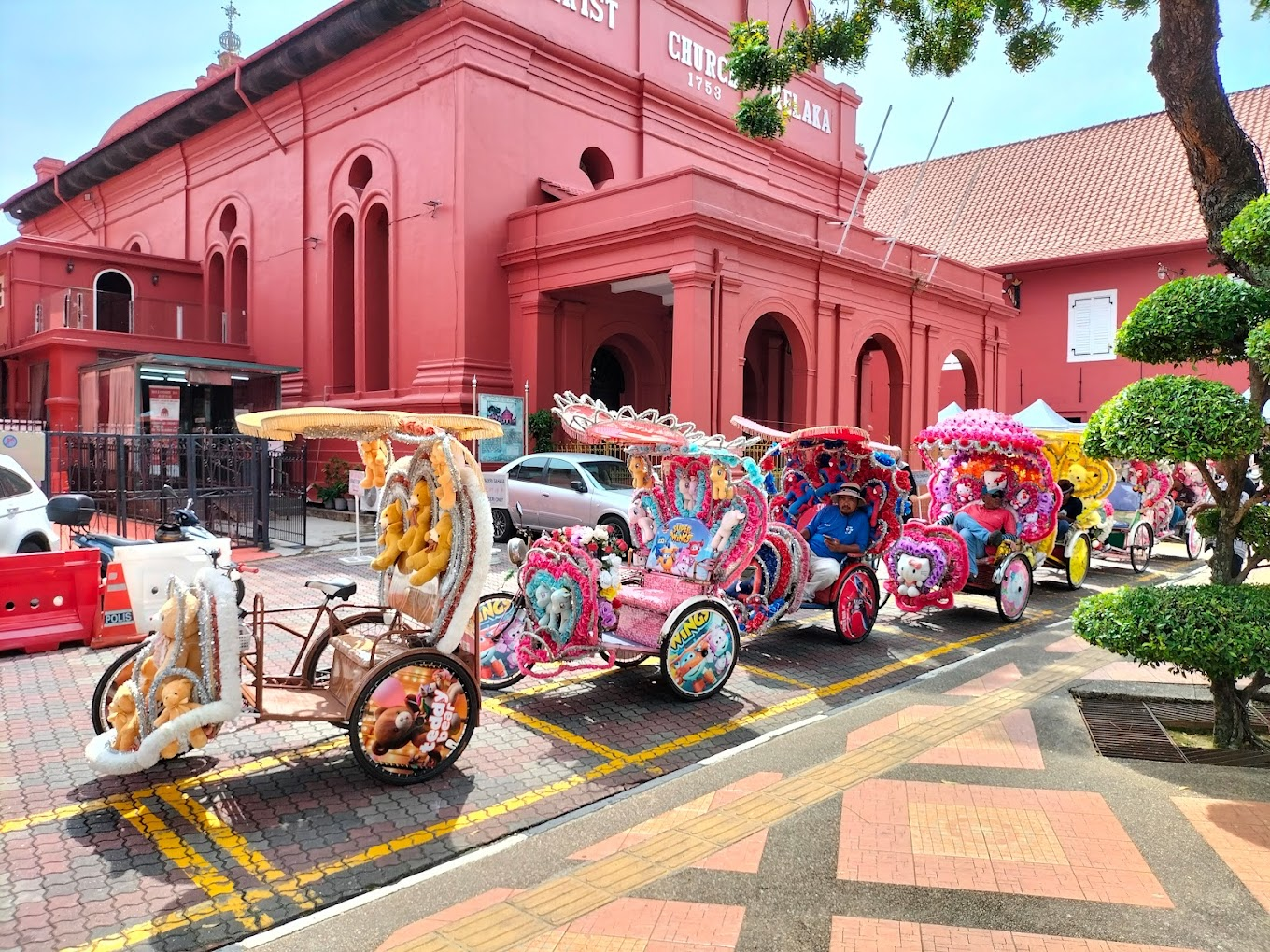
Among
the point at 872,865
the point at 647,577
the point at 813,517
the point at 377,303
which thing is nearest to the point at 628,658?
the point at 647,577

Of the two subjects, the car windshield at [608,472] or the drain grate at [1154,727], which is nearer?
the drain grate at [1154,727]

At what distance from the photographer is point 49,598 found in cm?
792

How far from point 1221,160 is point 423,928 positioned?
7.03 metres

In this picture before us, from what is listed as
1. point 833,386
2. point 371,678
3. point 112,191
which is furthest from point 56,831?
point 112,191

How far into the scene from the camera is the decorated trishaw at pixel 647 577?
20.9 ft

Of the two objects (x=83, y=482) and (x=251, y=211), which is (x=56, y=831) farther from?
(x=251, y=211)

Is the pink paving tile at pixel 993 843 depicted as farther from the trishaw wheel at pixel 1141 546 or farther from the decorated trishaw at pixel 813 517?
the trishaw wheel at pixel 1141 546

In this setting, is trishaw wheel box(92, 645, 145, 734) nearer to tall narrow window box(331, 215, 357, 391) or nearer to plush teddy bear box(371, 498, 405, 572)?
plush teddy bear box(371, 498, 405, 572)

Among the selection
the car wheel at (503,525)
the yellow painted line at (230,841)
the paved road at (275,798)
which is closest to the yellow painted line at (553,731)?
the paved road at (275,798)

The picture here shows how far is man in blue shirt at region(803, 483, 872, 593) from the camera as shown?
29.5ft

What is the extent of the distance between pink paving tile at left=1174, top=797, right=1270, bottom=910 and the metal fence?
1163 cm

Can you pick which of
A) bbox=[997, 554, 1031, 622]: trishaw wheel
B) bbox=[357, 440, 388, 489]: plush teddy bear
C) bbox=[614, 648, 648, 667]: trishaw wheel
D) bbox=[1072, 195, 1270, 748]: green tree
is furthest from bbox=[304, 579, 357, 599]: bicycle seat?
bbox=[997, 554, 1031, 622]: trishaw wheel

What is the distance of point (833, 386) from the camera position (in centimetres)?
1891

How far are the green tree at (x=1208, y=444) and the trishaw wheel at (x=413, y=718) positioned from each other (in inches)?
152
